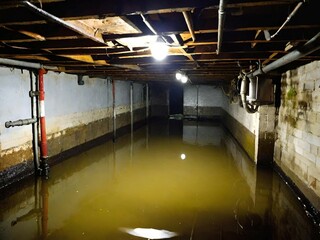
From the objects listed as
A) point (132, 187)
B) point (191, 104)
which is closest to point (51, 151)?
point (132, 187)

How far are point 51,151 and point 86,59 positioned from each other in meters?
2.60

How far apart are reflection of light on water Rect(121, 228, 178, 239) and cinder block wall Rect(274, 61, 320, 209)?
202 cm

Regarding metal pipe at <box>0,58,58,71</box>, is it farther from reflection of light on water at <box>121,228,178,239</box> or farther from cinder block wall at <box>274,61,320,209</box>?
cinder block wall at <box>274,61,320,209</box>

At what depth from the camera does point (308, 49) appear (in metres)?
2.43

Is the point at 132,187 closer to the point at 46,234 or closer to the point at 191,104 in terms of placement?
the point at 46,234

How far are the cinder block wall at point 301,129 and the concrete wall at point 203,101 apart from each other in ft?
27.9

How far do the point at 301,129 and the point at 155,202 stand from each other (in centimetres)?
256

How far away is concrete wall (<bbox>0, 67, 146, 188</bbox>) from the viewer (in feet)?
14.7

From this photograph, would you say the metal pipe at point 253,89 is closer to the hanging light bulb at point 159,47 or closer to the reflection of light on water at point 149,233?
→ the hanging light bulb at point 159,47

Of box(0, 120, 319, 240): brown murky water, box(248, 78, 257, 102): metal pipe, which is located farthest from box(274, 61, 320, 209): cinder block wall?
box(248, 78, 257, 102): metal pipe

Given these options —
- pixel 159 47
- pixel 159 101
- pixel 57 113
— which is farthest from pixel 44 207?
pixel 159 101

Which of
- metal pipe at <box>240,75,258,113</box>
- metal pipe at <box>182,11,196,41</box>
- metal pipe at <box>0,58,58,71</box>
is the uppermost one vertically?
metal pipe at <box>182,11,196,41</box>

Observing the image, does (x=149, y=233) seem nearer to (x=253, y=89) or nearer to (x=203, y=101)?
(x=253, y=89)

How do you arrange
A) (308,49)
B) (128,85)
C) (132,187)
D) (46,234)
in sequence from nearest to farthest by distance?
(308,49) < (46,234) < (132,187) < (128,85)
